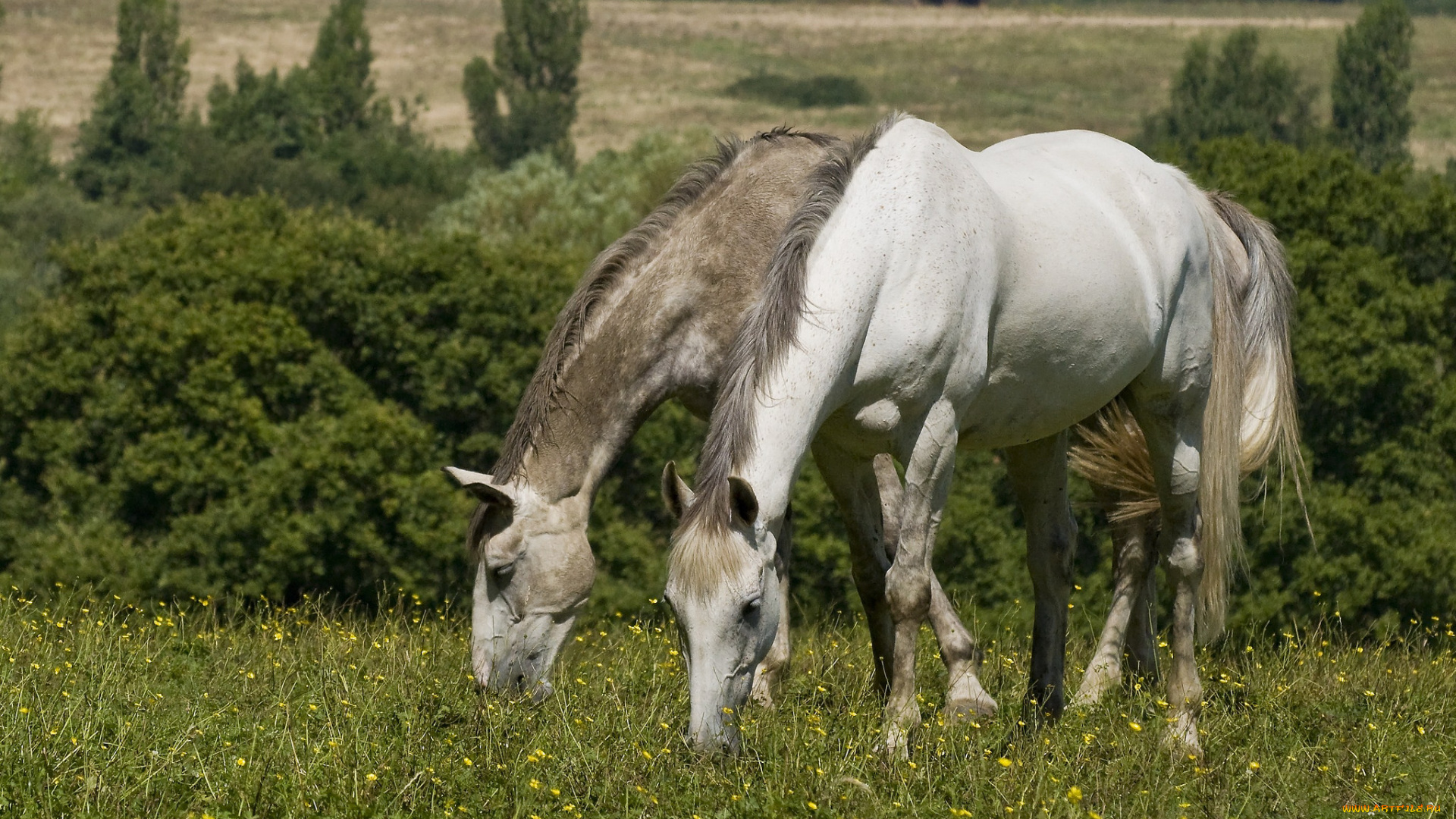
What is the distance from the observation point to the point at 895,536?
5.56 m

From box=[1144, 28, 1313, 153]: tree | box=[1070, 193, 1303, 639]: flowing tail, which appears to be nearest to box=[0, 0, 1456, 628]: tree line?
box=[1070, 193, 1303, 639]: flowing tail

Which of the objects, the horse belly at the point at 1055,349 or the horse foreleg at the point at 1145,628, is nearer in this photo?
the horse belly at the point at 1055,349

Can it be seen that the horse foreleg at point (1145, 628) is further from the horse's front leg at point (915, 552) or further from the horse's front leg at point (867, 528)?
the horse's front leg at point (915, 552)

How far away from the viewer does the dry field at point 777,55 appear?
96625 millimetres

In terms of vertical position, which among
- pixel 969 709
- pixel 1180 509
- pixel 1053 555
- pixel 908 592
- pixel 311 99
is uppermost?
pixel 908 592

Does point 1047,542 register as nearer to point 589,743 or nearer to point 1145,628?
point 1145,628

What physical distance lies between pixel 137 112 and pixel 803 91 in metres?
44.4

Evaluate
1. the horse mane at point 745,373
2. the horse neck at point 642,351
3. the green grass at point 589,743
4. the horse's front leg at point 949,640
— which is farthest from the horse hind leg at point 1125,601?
the horse mane at point 745,373

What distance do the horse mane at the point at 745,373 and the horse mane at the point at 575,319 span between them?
1092 mm

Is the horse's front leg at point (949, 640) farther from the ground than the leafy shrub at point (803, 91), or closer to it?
farther from the ground

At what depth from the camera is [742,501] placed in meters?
4.27

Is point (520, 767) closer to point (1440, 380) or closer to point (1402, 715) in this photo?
point (1402, 715)

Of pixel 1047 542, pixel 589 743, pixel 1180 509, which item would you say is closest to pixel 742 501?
pixel 589 743

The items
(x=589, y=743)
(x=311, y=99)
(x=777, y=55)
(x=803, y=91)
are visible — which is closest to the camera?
(x=589, y=743)
